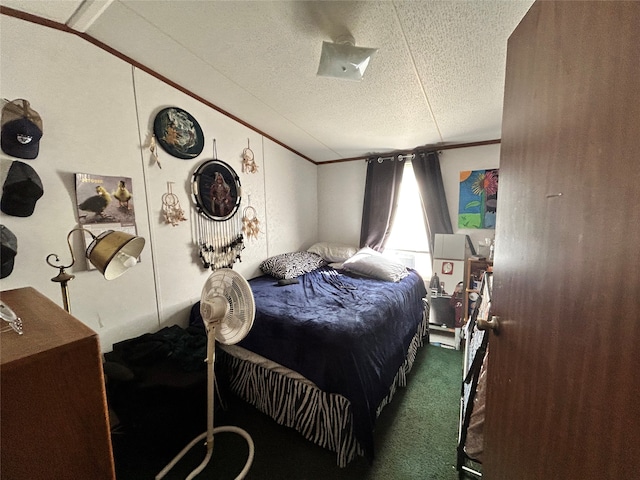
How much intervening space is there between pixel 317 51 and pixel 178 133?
1.28 m

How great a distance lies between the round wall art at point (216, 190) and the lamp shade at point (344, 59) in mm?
1317

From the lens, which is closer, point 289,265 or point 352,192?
point 289,265

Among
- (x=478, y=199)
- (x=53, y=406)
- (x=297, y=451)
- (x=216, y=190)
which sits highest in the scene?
(x=216, y=190)

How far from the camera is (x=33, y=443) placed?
437mm

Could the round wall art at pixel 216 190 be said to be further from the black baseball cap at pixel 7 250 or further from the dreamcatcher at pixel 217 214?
the black baseball cap at pixel 7 250

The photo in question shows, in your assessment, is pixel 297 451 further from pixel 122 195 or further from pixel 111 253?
pixel 122 195

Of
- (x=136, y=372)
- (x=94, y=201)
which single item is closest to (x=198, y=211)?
(x=94, y=201)

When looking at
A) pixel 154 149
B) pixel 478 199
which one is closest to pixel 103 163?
pixel 154 149

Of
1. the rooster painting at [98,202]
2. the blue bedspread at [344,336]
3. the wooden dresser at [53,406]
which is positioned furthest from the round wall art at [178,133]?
the wooden dresser at [53,406]

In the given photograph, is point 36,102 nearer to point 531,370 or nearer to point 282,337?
point 282,337

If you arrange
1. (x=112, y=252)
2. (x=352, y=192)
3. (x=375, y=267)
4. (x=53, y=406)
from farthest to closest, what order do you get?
(x=352, y=192) < (x=375, y=267) < (x=112, y=252) < (x=53, y=406)

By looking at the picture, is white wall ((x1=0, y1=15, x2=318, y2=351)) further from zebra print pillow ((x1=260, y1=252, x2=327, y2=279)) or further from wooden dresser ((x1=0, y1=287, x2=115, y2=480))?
wooden dresser ((x1=0, y1=287, x2=115, y2=480))

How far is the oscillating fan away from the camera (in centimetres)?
125

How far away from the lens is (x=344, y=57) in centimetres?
136
